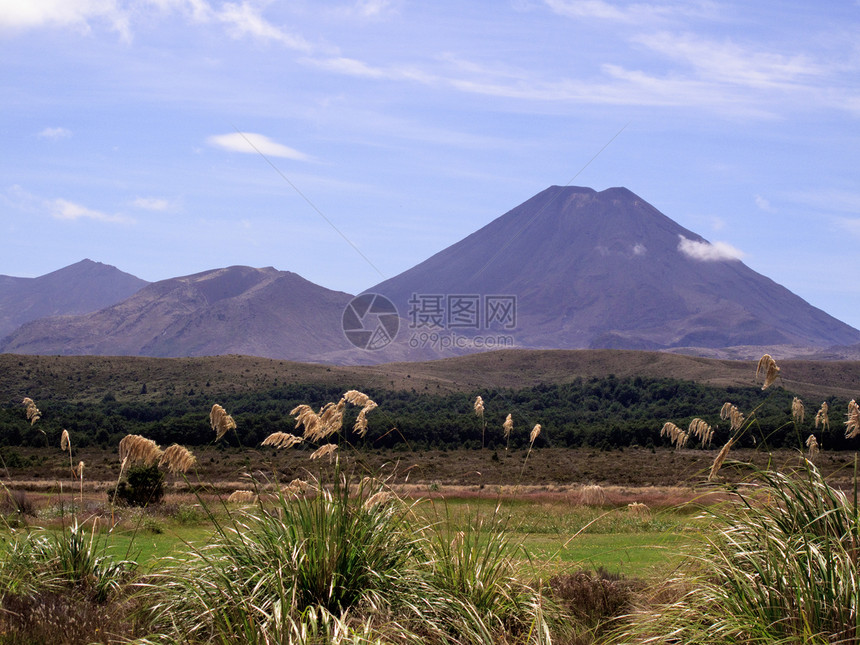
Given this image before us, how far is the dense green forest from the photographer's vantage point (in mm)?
39688

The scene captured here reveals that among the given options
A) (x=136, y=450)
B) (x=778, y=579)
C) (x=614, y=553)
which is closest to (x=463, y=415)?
(x=614, y=553)

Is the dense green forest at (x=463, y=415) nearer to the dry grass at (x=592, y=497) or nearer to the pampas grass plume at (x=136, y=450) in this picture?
the dry grass at (x=592, y=497)

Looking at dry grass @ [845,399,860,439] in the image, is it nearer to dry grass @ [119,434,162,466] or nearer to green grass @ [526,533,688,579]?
green grass @ [526,533,688,579]

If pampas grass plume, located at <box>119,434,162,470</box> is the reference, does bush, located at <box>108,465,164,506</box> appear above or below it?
below

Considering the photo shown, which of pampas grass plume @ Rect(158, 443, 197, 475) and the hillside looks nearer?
pampas grass plume @ Rect(158, 443, 197, 475)

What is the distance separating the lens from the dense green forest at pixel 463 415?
39688mm

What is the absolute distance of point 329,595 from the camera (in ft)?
15.7

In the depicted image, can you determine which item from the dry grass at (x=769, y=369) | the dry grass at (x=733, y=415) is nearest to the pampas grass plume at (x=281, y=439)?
the dry grass at (x=769, y=369)

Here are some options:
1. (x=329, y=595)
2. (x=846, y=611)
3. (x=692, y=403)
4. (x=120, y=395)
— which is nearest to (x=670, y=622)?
(x=846, y=611)

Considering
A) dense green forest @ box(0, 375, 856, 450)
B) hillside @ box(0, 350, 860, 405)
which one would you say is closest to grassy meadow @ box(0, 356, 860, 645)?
dense green forest @ box(0, 375, 856, 450)

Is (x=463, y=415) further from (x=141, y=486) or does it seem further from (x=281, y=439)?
(x=281, y=439)

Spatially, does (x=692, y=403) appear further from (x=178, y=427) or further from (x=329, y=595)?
(x=329, y=595)

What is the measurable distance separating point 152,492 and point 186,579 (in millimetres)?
13402

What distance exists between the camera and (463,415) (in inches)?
2227
